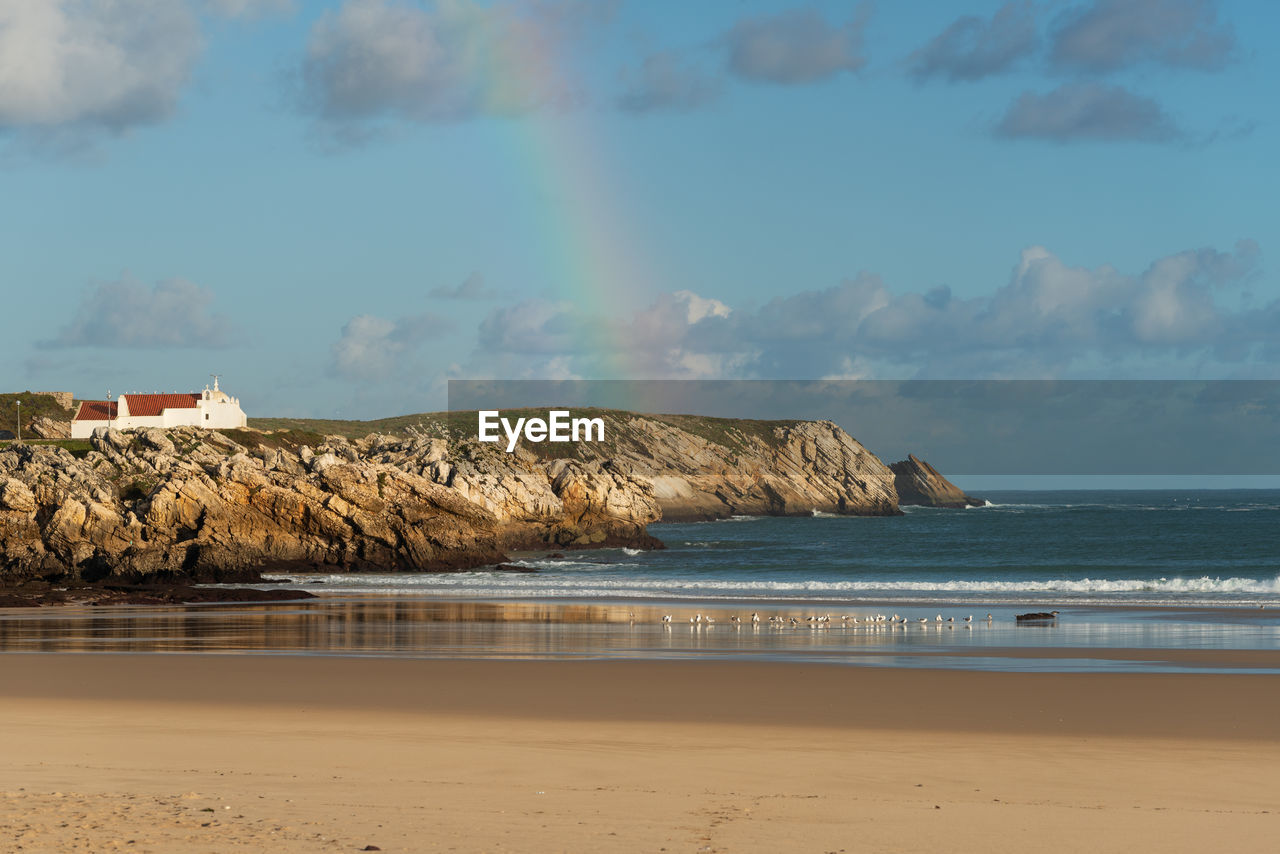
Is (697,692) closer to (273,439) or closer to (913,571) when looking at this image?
(913,571)

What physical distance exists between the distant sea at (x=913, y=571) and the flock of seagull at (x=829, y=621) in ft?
20.1

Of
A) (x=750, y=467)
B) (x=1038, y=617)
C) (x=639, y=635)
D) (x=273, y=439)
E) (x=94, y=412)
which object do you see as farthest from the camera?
(x=750, y=467)

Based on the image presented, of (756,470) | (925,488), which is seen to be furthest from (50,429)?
(925,488)

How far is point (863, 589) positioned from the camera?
42531 mm

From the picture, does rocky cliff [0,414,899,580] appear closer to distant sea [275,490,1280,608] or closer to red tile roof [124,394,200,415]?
distant sea [275,490,1280,608]

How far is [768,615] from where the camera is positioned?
1229 inches

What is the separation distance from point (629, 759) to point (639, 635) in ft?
44.7

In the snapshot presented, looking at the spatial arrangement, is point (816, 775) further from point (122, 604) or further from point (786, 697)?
point (122, 604)

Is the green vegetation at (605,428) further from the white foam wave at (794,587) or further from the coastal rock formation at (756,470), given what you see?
the white foam wave at (794,587)

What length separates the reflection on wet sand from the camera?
2162 cm

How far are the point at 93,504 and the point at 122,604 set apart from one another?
13.4m

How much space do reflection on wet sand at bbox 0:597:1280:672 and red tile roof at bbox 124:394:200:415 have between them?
53600 mm

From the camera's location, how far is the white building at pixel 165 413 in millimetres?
82250

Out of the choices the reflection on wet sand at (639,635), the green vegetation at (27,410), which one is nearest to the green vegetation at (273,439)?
the green vegetation at (27,410)
